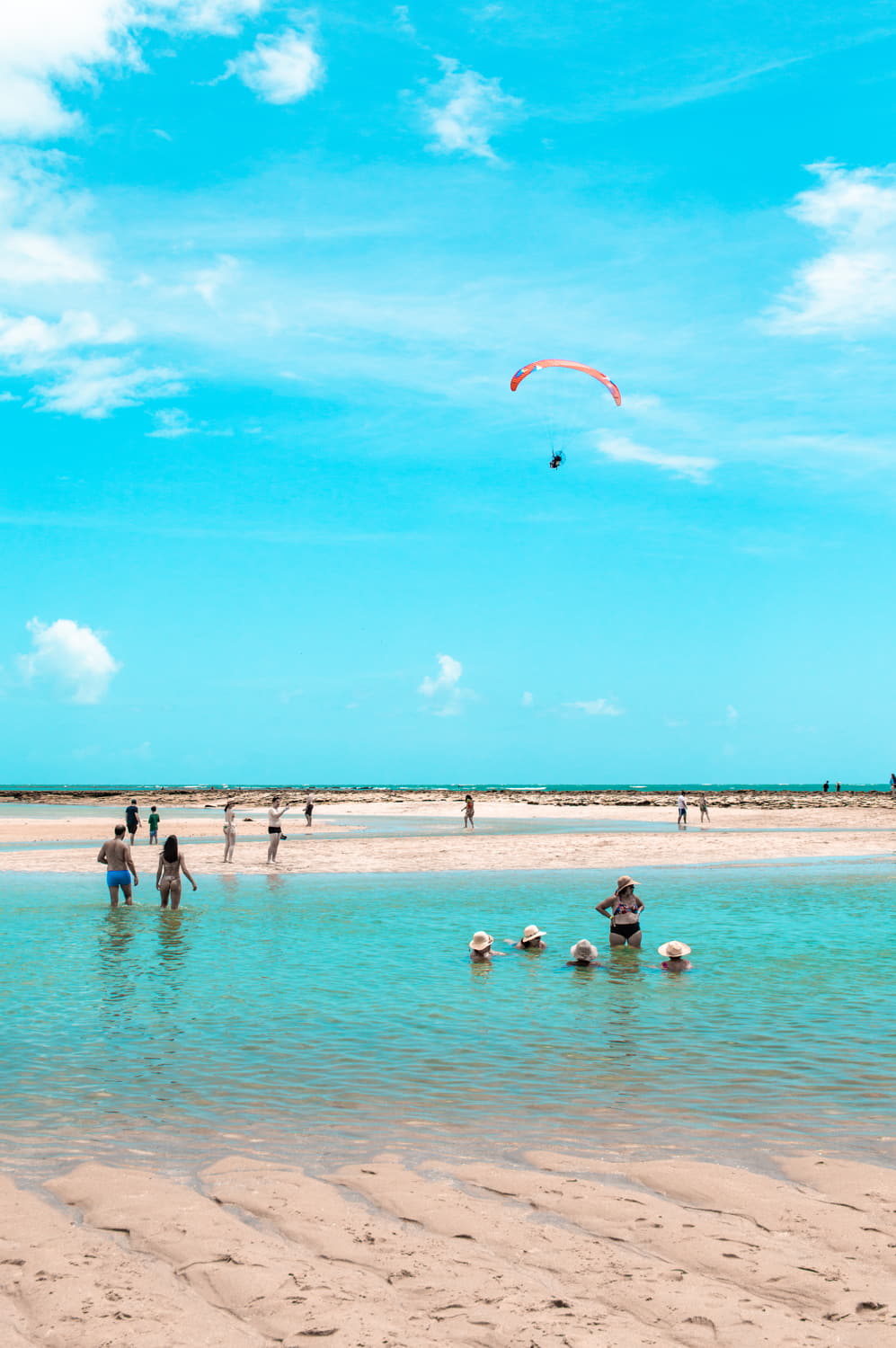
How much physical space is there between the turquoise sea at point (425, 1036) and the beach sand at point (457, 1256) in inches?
31.3

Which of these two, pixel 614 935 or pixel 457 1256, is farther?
pixel 614 935

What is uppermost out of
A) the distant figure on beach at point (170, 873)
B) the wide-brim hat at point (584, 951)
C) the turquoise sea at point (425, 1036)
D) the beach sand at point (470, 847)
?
the distant figure on beach at point (170, 873)

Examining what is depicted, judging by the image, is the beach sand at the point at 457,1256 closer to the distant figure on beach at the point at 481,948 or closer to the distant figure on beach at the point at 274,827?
the distant figure on beach at the point at 481,948

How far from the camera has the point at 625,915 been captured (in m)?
17.9

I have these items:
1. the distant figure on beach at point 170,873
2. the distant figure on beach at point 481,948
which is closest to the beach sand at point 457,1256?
the distant figure on beach at point 481,948

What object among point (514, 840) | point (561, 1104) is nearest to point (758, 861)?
point (514, 840)

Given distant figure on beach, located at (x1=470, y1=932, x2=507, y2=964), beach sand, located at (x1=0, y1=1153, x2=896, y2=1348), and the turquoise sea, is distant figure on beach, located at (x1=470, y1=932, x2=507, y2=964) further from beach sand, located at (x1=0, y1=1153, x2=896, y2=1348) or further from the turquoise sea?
beach sand, located at (x1=0, y1=1153, x2=896, y2=1348)

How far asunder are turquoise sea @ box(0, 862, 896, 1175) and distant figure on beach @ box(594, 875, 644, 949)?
20.2 inches

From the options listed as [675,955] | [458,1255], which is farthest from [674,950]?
[458,1255]

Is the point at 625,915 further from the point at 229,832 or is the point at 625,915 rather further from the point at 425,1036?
the point at 229,832

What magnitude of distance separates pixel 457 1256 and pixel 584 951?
34.5ft

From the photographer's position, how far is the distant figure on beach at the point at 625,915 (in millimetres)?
17766

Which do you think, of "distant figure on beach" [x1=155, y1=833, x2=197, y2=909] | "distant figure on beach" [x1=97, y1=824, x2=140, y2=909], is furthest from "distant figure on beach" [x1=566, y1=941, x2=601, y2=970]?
"distant figure on beach" [x1=97, y1=824, x2=140, y2=909]

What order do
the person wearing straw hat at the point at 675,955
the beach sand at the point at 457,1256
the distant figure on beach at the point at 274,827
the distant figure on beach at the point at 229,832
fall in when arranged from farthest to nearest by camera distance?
the distant figure on beach at the point at 229,832 → the distant figure on beach at the point at 274,827 → the person wearing straw hat at the point at 675,955 → the beach sand at the point at 457,1256
